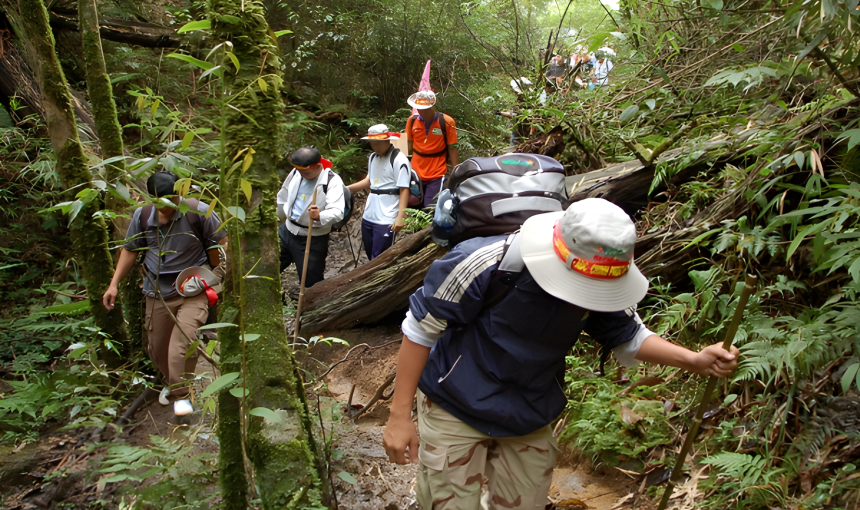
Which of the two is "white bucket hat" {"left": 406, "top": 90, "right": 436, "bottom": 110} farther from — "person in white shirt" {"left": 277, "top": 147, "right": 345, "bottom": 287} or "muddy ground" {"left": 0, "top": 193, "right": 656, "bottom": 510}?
"muddy ground" {"left": 0, "top": 193, "right": 656, "bottom": 510}

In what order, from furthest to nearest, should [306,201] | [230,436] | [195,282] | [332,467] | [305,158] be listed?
[306,201]
[305,158]
[195,282]
[332,467]
[230,436]

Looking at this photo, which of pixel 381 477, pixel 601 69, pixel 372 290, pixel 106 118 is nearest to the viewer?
pixel 381 477

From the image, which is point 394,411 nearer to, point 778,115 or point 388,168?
point 778,115

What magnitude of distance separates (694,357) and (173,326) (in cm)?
413

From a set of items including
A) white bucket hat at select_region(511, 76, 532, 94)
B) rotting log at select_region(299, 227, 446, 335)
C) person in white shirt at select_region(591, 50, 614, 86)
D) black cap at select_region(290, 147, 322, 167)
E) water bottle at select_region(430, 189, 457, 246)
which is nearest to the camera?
water bottle at select_region(430, 189, 457, 246)

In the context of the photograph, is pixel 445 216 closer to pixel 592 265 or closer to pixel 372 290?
pixel 592 265

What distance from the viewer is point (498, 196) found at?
2213 millimetres

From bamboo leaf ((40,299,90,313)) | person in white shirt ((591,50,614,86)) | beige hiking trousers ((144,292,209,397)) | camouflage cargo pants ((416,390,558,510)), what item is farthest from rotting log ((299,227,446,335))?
camouflage cargo pants ((416,390,558,510))

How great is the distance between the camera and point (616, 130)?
5.50 m

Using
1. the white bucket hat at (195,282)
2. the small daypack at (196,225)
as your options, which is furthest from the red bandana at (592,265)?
the white bucket hat at (195,282)

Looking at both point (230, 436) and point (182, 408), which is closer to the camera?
point (230, 436)

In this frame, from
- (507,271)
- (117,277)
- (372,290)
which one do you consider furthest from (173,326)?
(507,271)

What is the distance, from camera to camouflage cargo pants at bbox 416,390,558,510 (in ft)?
7.27

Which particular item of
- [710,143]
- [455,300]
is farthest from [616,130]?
[455,300]
